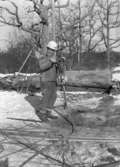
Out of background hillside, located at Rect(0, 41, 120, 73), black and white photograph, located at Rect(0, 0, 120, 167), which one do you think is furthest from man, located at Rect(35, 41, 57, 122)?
background hillside, located at Rect(0, 41, 120, 73)

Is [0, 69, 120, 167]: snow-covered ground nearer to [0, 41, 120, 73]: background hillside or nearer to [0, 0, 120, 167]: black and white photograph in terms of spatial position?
[0, 0, 120, 167]: black and white photograph

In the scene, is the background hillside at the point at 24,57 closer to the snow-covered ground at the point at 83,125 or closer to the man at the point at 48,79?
the snow-covered ground at the point at 83,125

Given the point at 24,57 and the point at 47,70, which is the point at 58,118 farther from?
the point at 24,57

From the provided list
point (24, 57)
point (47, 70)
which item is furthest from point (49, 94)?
point (24, 57)

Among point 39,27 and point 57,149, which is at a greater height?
point 57,149

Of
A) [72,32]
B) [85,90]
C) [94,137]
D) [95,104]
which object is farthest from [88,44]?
[94,137]

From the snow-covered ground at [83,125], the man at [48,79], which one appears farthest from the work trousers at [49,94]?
the snow-covered ground at [83,125]

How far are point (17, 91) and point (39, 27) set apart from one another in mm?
18676

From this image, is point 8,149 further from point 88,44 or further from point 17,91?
point 88,44

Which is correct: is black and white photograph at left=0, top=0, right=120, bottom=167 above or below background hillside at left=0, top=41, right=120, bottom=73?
above

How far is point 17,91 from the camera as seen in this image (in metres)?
12.2

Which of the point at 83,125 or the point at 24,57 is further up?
the point at 83,125

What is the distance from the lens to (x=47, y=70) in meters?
8.20

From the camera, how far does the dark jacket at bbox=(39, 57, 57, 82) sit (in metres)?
8.10
